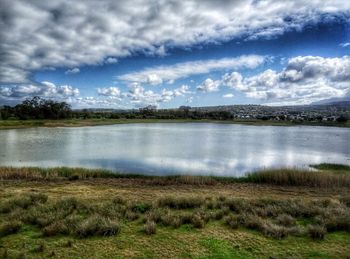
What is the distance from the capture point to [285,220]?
7848mm

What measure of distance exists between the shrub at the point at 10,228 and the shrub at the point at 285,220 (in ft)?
22.1

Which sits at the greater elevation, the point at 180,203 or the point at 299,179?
the point at 180,203

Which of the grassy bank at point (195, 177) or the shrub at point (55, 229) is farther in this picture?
the grassy bank at point (195, 177)

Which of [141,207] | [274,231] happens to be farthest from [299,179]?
[141,207]

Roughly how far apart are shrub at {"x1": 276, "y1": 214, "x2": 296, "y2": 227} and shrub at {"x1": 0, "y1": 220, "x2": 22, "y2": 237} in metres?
6.72

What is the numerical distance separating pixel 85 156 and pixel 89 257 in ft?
72.7

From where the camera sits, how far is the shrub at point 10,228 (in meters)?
6.96

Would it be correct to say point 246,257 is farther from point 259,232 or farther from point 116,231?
point 116,231

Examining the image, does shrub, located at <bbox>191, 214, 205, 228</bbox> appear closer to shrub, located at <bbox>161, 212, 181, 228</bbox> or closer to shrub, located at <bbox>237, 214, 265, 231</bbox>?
shrub, located at <bbox>161, 212, 181, 228</bbox>

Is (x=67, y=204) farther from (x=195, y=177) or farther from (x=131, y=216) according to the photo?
(x=195, y=177)

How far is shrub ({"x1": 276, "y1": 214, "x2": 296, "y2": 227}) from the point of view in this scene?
304 inches

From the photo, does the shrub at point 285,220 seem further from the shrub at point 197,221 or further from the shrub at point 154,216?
the shrub at point 154,216

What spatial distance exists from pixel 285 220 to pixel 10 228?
7038mm

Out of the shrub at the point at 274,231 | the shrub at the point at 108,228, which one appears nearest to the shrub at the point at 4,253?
the shrub at the point at 108,228
